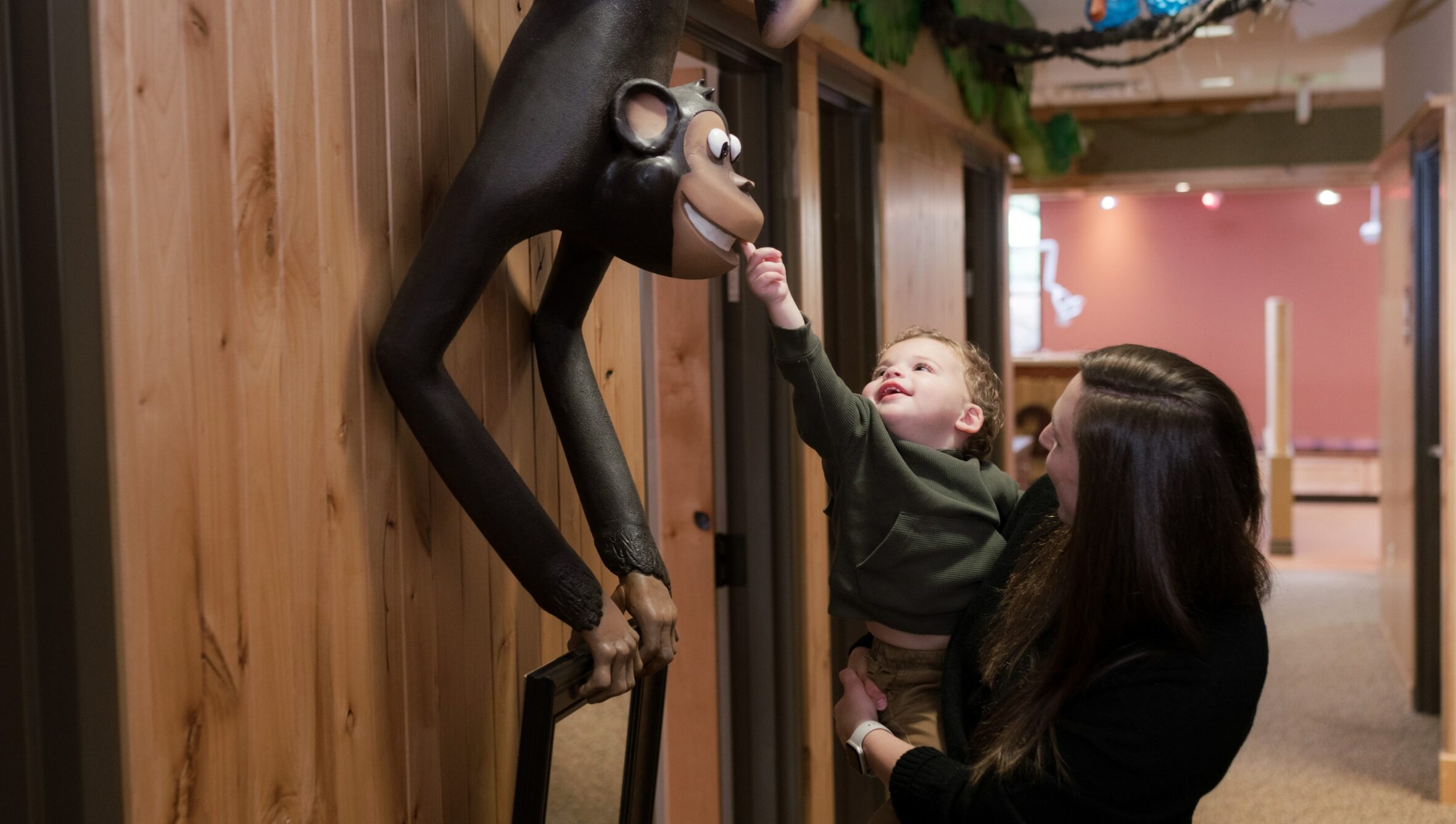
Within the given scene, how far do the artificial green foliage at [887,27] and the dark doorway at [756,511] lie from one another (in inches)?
23.0

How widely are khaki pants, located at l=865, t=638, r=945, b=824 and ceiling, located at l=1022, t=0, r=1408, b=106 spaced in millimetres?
3563

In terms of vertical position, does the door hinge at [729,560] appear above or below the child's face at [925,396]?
below

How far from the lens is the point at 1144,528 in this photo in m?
1.18

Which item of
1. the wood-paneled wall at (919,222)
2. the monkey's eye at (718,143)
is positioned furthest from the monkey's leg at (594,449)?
→ the wood-paneled wall at (919,222)

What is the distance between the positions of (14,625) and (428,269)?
1.59 feet

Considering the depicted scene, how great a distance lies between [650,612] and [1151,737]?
0.55m

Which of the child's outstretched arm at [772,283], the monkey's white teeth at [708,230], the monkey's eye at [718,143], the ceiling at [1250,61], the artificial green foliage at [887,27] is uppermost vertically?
the ceiling at [1250,61]

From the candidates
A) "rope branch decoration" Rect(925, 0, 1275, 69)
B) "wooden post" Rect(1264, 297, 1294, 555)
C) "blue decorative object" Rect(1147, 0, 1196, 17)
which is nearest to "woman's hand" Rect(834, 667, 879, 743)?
"rope branch decoration" Rect(925, 0, 1275, 69)

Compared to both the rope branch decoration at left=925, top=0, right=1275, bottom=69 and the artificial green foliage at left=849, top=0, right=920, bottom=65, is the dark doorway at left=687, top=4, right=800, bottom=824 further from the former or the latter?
the rope branch decoration at left=925, top=0, right=1275, bottom=69

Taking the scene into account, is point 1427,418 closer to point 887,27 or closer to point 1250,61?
point 1250,61

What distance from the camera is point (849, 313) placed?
3068 mm

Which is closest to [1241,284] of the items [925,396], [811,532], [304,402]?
[811,532]

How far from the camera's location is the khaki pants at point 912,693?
1587 mm

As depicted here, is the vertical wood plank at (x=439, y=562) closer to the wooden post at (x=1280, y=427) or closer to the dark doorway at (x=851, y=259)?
the dark doorway at (x=851, y=259)
